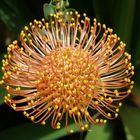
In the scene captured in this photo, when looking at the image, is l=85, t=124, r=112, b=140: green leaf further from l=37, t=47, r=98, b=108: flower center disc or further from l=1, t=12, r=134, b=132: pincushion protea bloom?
l=37, t=47, r=98, b=108: flower center disc

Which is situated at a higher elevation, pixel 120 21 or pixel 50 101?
pixel 120 21

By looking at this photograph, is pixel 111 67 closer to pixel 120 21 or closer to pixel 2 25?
pixel 120 21

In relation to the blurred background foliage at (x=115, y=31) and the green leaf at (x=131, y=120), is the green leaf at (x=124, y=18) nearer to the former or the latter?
the blurred background foliage at (x=115, y=31)

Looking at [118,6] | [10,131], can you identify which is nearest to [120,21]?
[118,6]

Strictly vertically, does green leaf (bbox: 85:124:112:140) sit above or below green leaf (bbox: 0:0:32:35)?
below

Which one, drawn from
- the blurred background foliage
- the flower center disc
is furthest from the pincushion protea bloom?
the blurred background foliage

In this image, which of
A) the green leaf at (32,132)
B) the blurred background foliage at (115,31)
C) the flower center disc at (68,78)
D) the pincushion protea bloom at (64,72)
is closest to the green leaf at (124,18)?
the blurred background foliage at (115,31)

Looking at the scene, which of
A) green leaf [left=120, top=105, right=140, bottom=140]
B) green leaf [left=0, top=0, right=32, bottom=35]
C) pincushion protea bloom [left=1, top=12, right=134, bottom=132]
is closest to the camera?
pincushion protea bloom [left=1, top=12, right=134, bottom=132]
